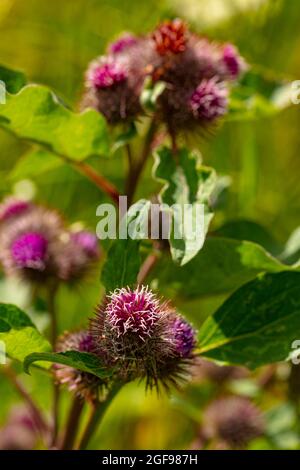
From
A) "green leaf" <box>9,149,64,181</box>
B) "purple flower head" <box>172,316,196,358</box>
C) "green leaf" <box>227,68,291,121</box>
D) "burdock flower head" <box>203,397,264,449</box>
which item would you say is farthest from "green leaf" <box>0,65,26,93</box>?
"burdock flower head" <box>203,397,264,449</box>

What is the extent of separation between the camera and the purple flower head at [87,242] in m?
1.57

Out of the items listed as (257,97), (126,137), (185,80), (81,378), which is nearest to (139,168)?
(126,137)

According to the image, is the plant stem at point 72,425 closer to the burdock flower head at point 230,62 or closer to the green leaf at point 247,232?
the green leaf at point 247,232

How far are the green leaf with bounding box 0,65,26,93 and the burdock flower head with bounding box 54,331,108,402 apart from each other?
424 mm

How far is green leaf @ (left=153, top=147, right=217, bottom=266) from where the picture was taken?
1113mm

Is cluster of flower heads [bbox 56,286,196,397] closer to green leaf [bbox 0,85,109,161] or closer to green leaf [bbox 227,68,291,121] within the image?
green leaf [bbox 0,85,109,161]

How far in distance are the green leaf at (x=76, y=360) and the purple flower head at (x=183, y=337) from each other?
0.35 ft

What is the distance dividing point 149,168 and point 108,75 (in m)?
1.27

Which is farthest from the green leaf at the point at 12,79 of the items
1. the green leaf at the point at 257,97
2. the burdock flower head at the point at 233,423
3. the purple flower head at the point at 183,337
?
the burdock flower head at the point at 233,423

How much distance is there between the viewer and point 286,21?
2.63m

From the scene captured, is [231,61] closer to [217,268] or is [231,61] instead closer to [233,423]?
[217,268]

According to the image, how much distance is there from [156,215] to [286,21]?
62.8 inches

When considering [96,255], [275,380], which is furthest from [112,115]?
[275,380]

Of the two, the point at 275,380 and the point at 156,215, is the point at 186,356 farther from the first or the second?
the point at 275,380
